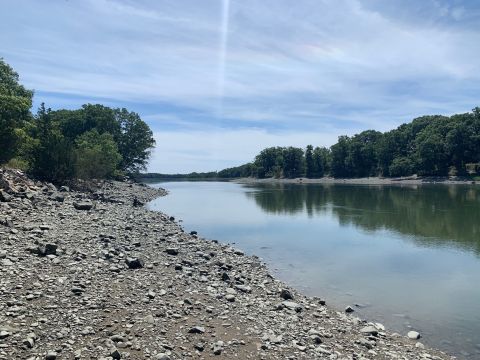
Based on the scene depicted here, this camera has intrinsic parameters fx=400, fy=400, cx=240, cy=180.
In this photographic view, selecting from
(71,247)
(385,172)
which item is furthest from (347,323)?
(385,172)

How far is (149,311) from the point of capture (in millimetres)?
10938

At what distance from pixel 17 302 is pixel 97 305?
1889 millimetres

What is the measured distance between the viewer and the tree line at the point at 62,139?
32.7 m

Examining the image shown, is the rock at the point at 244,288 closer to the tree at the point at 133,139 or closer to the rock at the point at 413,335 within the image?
the rock at the point at 413,335

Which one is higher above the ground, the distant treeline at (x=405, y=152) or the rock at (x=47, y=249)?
the distant treeline at (x=405, y=152)

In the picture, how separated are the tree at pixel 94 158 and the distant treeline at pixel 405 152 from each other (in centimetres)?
9759

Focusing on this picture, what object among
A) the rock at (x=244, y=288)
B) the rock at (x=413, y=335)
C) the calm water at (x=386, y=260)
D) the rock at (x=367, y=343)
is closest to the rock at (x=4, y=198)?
the calm water at (x=386, y=260)

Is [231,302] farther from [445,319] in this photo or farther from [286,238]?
[286,238]

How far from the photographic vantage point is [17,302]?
991 cm

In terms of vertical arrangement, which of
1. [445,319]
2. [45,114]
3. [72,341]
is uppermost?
[45,114]

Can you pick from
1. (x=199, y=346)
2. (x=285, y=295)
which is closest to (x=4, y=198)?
(x=285, y=295)

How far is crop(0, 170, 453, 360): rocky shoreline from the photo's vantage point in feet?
29.5

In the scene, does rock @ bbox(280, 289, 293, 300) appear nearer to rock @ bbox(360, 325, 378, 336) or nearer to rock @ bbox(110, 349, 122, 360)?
rock @ bbox(360, 325, 378, 336)

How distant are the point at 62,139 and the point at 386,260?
134 feet
